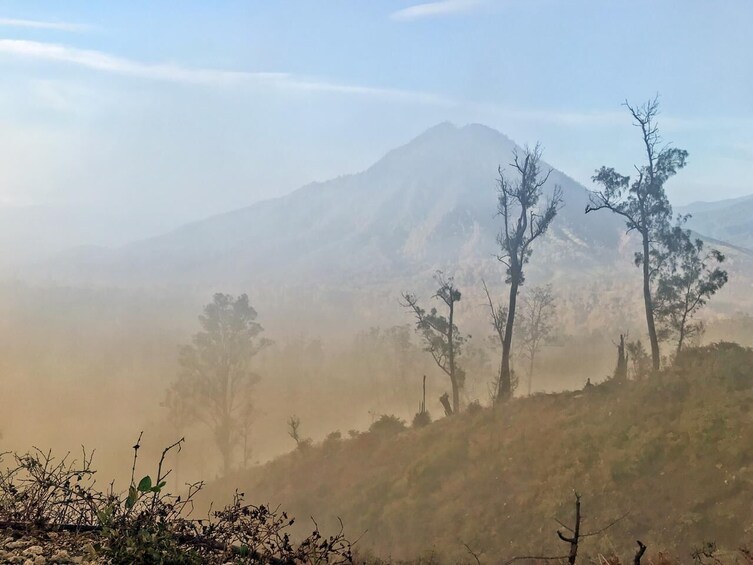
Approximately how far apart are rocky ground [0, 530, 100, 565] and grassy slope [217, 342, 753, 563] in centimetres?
1140

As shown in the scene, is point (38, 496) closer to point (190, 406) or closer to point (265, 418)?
point (190, 406)

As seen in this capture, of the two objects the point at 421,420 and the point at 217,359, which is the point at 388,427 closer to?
the point at 421,420

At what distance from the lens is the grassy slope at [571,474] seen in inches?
536

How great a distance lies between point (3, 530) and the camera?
4297 millimetres

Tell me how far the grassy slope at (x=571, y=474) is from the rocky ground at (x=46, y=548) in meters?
11.4

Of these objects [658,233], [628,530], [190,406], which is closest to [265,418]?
[190,406]

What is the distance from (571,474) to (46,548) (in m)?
16.2

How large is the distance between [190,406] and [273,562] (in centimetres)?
5104

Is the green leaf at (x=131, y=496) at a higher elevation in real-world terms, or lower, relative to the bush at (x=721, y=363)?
higher

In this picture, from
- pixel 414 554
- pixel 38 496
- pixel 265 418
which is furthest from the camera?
pixel 265 418

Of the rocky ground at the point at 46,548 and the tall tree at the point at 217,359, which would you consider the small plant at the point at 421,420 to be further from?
the rocky ground at the point at 46,548

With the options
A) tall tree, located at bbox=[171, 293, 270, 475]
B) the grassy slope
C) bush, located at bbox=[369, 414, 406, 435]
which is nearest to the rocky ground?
the grassy slope

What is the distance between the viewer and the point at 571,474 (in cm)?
1706

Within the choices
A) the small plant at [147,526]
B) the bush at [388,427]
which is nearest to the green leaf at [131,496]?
the small plant at [147,526]
